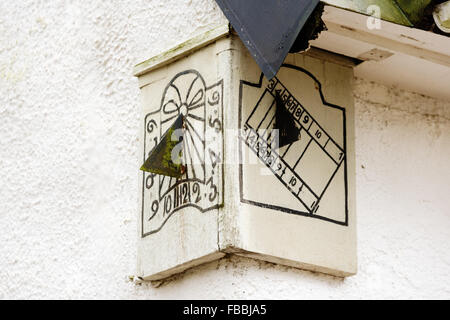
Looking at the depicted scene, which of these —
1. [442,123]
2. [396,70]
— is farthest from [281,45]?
[442,123]

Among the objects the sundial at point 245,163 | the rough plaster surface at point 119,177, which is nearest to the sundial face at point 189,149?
the sundial at point 245,163

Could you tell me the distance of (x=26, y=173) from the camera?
4070 mm

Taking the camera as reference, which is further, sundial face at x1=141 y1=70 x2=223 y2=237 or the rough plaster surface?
the rough plaster surface

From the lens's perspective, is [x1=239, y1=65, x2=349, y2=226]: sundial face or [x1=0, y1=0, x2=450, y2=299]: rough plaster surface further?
[x1=0, y1=0, x2=450, y2=299]: rough plaster surface

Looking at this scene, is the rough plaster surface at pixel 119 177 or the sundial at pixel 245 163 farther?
the rough plaster surface at pixel 119 177

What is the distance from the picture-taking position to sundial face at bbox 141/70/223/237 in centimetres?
315

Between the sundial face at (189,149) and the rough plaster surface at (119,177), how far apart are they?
17cm

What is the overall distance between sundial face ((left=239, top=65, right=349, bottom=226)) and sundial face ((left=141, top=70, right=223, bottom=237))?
0.10 meters

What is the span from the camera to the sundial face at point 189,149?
3146 millimetres

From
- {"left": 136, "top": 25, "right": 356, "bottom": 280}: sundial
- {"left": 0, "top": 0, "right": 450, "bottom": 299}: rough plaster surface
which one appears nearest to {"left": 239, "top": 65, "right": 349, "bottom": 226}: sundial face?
{"left": 136, "top": 25, "right": 356, "bottom": 280}: sundial

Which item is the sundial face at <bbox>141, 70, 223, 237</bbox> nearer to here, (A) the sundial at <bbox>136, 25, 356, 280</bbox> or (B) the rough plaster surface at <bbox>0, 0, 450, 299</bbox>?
(A) the sundial at <bbox>136, 25, 356, 280</bbox>

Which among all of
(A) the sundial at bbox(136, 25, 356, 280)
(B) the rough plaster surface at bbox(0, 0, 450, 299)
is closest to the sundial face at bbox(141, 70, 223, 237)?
(A) the sundial at bbox(136, 25, 356, 280)

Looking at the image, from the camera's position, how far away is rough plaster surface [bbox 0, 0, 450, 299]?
3.38 m

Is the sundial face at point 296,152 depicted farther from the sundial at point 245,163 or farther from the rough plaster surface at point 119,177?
the rough plaster surface at point 119,177
